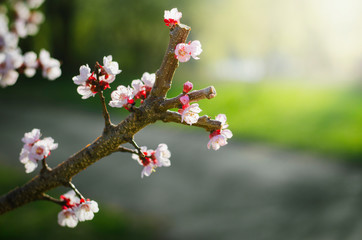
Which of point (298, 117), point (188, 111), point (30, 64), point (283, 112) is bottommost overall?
point (188, 111)

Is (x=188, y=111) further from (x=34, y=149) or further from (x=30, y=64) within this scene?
(x=30, y=64)

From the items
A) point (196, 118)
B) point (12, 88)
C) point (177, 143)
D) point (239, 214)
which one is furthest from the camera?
point (12, 88)

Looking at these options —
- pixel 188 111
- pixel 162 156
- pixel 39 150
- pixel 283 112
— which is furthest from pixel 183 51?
pixel 283 112

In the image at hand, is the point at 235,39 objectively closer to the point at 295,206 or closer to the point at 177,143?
A: the point at 177,143

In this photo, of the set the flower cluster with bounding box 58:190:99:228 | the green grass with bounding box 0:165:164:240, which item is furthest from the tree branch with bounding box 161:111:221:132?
the green grass with bounding box 0:165:164:240

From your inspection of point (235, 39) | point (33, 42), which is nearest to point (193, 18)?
point (235, 39)

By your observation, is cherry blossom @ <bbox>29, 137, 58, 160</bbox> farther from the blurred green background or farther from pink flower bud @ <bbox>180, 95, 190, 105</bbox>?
the blurred green background

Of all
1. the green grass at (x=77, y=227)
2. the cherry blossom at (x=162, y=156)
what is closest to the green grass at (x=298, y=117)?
the green grass at (x=77, y=227)
